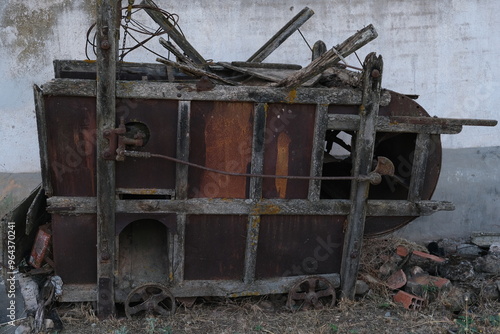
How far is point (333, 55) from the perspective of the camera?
3734 millimetres

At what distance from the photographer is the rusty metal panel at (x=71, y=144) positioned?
12.2 feet

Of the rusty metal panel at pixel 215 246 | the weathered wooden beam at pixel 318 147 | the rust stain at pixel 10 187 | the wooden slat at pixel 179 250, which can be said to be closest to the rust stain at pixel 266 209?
the rusty metal panel at pixel 215 246

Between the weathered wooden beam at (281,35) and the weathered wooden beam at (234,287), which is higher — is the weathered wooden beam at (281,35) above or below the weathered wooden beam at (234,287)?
above

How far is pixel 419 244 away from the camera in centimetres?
627

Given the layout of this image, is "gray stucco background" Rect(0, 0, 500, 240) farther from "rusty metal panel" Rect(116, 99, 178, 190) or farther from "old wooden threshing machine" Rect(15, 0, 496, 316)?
"rusty metal panel" Rect(116, 99, 178, 190)

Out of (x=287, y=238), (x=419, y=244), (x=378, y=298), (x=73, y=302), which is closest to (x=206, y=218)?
(x=287, y=238)

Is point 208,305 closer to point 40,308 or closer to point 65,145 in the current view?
point 40,308

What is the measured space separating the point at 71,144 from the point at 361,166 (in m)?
2.25

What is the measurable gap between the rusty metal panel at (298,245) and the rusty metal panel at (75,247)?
1.33 meters

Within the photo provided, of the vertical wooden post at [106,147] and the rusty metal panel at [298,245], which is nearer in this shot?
the vertical wooden post at [106,147]

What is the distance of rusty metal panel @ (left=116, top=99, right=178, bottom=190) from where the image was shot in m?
3.80

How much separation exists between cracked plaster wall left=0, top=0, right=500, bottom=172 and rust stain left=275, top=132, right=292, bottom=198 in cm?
218

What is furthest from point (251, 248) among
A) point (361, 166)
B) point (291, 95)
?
point (291, 95)

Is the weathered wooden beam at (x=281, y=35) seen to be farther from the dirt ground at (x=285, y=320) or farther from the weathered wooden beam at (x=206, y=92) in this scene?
the dirt ground at (x=285, y=320)
